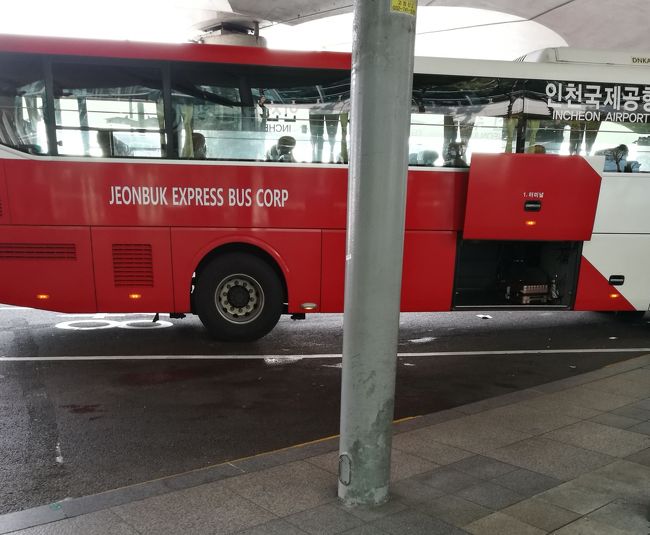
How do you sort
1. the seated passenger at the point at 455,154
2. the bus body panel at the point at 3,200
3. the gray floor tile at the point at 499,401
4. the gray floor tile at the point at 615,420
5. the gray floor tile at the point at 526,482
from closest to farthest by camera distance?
the gray floor tile at the point at 526,482
the gray floor tile at the point at 615,420
the gray floor tile at the point at 499,401
the bus body panel at the point at 3,200
the seated passenger at the point at 455,154

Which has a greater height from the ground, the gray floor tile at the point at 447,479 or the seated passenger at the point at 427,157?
the seated passenger at the point at 427,157

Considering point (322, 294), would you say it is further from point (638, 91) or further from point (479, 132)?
point (638, 91)

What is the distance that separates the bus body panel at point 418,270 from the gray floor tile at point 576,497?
4115 millimetres

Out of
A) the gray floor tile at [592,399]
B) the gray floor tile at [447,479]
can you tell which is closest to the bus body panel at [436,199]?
the gray floor tile at [592,399]

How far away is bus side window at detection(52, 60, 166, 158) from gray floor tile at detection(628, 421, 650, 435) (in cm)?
598

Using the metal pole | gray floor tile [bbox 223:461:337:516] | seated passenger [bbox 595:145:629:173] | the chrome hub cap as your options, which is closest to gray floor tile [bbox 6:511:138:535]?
gray floor tile [bbox 223:461:337:516]

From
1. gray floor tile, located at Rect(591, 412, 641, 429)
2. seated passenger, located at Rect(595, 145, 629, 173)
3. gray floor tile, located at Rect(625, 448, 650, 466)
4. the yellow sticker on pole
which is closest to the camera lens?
the yellow sticker on pole

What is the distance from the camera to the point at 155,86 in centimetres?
682

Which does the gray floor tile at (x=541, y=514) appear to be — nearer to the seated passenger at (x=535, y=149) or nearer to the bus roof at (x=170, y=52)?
the seated passenger at (x=535, y=149)

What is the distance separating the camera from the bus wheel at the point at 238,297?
721cm

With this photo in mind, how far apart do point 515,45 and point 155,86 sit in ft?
83.2

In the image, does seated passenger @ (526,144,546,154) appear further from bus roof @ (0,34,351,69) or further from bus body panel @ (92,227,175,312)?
bus body panel @ (92,227,175,312)

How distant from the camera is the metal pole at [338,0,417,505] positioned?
9.12 feet

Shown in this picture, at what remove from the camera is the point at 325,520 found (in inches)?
119
